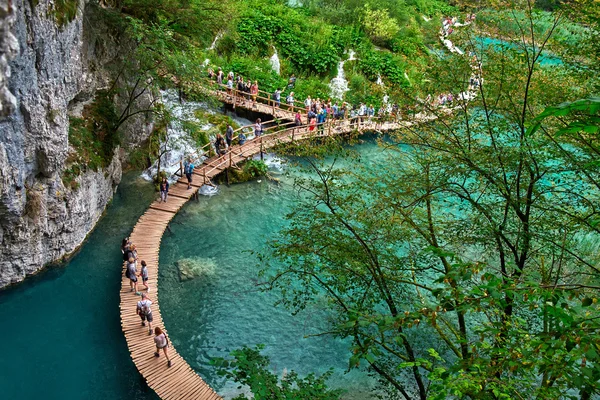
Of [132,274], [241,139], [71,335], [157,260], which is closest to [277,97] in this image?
[241,139]

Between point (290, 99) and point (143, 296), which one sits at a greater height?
point (290, 99)

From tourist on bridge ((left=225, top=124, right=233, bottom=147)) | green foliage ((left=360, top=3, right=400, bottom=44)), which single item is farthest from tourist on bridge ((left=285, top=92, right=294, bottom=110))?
green foliage ((left=360, top=3, right=400, bottom=44))

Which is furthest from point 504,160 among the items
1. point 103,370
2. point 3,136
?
point 3,136

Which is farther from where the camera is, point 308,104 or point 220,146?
point 308,104

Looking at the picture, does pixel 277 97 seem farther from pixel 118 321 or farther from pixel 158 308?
pixel 118 321


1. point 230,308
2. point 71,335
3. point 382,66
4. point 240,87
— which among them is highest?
point 382,66

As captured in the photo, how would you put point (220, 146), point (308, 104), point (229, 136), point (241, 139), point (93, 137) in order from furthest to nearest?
point (308, 104) < point (241, 139) < point (229, 136) < point (220, 146) < point (93, 137)

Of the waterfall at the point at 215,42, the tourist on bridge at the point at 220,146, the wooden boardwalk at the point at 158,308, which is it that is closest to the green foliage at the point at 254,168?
the wooden boardwalk at the point at 158,308

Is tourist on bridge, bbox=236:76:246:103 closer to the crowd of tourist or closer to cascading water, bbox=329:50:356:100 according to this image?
cascading water, bbox=329:50:356:100

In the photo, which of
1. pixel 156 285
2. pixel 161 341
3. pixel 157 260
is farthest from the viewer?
pixel 157 260
